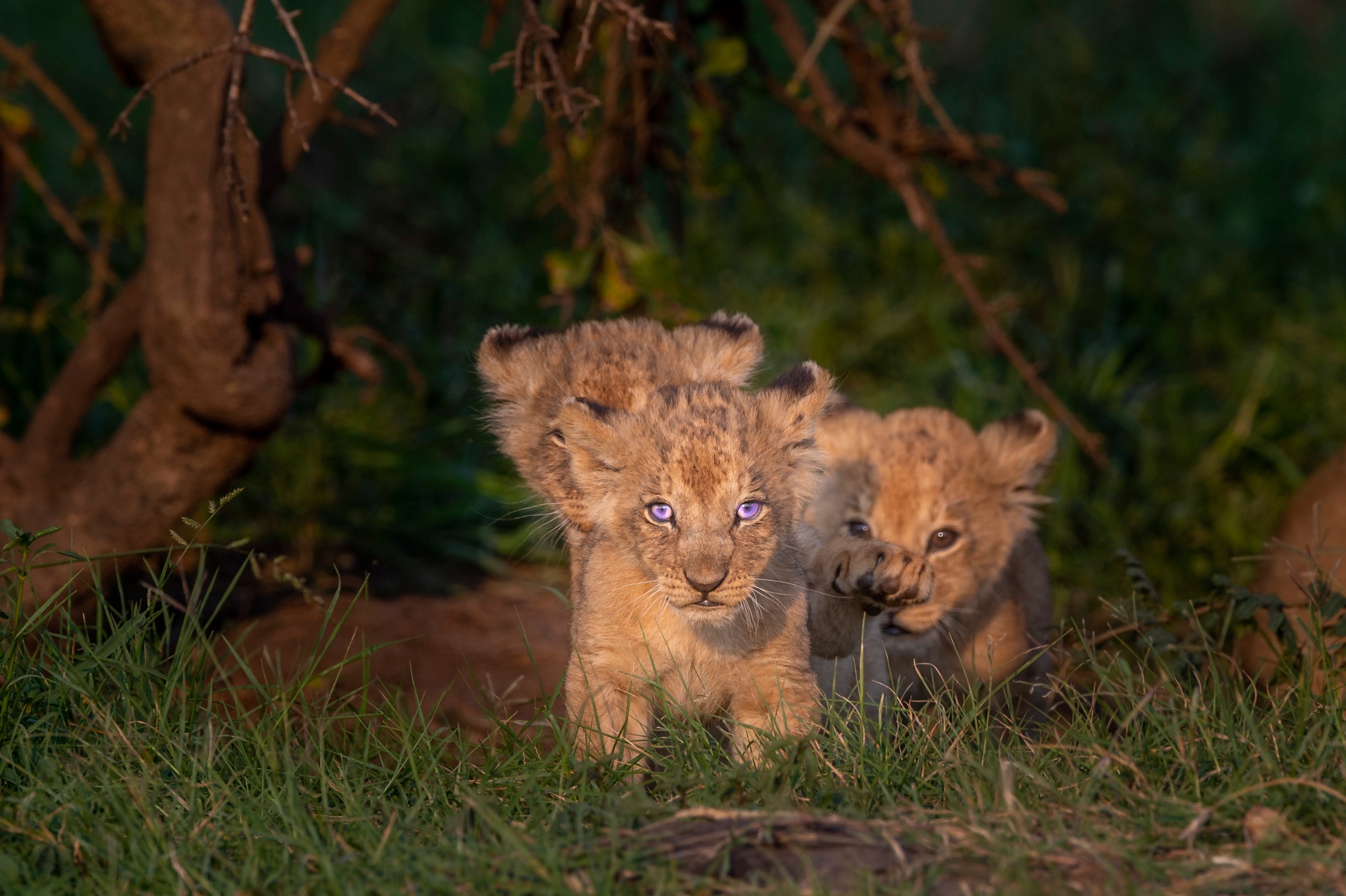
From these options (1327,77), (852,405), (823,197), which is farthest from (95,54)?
(1327,77)

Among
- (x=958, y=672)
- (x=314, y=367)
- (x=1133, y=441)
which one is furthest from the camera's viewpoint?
(x=1133, y=441)

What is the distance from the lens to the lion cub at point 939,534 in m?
4.33

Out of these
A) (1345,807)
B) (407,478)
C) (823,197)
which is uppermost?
(823,197)

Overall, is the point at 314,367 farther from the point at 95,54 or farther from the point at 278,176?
the point at 95,54

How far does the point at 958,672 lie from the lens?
15.6 feet

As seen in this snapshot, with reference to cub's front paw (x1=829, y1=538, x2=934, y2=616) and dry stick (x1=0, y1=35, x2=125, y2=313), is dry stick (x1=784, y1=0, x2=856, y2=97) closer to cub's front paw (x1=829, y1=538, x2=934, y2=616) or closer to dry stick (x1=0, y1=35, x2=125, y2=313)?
cub's front paw (x1=829, y1=538, x2=934, y2=616)

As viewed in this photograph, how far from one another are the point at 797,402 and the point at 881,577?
0.60m

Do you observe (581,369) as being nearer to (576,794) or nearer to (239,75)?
(239,75)

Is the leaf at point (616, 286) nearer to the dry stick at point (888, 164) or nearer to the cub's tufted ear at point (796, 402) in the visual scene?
the dry stick at point (888, 164)

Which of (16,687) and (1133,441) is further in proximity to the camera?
(1133,441)

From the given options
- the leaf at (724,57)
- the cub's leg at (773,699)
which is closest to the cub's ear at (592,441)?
the cub's leg at (773,699)


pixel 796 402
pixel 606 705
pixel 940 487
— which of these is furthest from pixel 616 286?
pixel 606 705

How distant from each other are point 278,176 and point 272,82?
518 centimetres

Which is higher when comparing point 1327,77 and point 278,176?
point 1327,77
